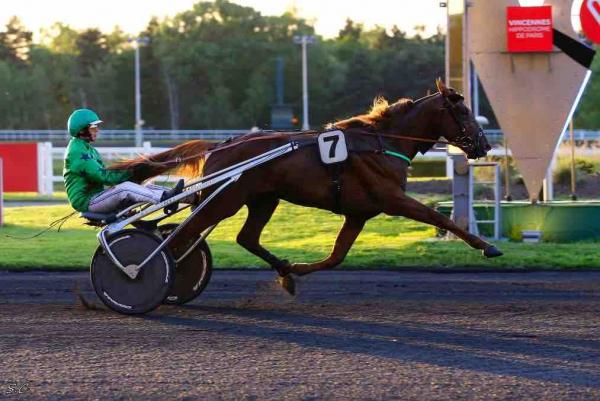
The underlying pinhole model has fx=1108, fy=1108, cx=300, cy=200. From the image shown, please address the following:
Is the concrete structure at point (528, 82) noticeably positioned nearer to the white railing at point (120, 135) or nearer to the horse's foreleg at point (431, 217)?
the horse's foreleg at point (431, 217)

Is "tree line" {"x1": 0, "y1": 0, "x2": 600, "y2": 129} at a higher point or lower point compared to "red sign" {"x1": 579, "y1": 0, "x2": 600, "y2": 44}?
higher

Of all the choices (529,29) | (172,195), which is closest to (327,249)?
(529,29)

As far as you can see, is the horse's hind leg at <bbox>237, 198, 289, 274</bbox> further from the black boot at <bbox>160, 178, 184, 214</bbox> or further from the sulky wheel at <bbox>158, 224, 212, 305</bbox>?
the black boot at <bbox>160, 178, 184, 214</bbox>

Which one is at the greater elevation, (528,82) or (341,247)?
(528,82)

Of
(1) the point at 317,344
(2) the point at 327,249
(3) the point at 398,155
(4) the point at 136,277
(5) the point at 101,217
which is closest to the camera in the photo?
(1) the point at 317,344

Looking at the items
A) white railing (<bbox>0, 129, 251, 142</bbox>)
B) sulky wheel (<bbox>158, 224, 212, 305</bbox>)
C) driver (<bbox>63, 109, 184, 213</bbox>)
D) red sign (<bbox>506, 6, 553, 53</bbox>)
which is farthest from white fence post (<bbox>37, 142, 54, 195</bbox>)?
white railing (<bbox>0, 129, 251, 142</bbox>)

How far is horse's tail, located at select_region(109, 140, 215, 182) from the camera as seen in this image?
26.2 ft

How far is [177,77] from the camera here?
54.8 m

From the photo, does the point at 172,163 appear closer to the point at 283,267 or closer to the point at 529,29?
the point at 283,267

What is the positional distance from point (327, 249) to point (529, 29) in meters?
3.78

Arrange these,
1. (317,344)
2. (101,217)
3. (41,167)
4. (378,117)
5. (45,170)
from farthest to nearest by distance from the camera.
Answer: (45,170)
(41,167)
(378,117)
(101,217)
(317,344)

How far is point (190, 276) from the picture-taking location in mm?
7930

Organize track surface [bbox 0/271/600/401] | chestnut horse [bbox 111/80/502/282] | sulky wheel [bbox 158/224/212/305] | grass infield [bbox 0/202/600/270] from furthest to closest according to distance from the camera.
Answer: grass infield [bbox 0/202/600/270] → sulky wheel [bbox 158/224/212/305] → chestnut horse [bbox 111/80/502/282] → track surface [bbox 0/271/600/401]

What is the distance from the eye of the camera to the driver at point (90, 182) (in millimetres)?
7453
